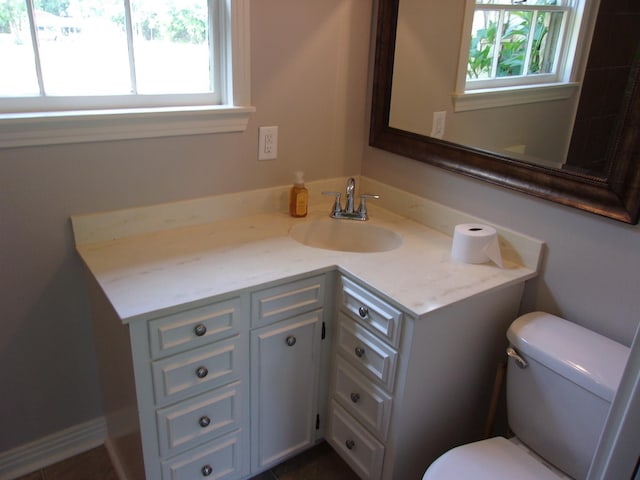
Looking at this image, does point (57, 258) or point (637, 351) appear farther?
point (57, 258)

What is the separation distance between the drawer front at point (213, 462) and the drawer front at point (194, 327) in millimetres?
362

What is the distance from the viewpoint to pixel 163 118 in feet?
5.35

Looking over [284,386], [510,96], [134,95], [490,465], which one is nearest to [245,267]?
[284,386]

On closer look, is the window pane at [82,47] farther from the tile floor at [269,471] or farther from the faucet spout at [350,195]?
the tile floor at [269,471]

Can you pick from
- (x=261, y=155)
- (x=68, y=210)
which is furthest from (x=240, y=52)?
(x=68, y=210)

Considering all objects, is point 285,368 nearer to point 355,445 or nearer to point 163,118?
point 355,445

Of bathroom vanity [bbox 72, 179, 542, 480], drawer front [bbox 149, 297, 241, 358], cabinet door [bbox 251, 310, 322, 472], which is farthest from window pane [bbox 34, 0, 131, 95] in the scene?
cabinet door [bbox 251, 310, 322, 472]

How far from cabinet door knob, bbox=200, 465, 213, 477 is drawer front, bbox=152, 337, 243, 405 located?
0.28 m

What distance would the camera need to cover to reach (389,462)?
5.17 feet

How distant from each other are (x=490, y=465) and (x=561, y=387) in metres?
0.27

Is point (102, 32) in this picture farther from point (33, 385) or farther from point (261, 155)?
point (33, 385)

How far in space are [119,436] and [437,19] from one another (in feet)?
5.68

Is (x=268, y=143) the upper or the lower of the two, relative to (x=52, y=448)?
upper

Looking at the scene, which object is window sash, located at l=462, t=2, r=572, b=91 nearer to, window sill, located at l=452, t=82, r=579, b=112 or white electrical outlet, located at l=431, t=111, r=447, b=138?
window sill, located at l=452, t=82, r=579, b=112
